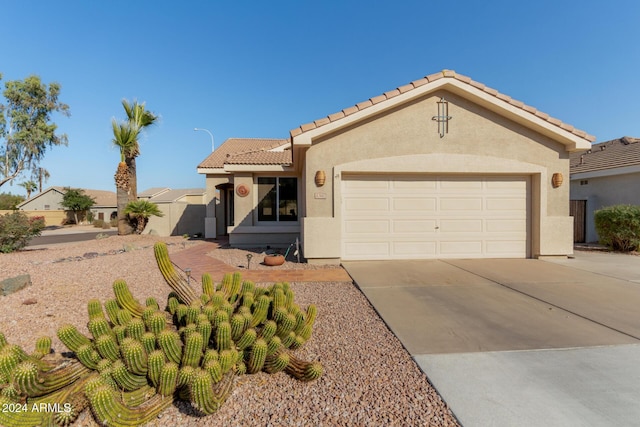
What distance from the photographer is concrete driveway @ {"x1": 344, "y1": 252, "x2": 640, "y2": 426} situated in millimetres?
2531

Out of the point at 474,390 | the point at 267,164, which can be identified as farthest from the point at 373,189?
the point at 474,390

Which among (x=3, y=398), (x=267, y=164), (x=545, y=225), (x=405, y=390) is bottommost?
(x=405, y=390)

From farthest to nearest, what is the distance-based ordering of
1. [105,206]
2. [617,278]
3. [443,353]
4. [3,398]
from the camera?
[105,206], [617,278], [443,353], [3,398]

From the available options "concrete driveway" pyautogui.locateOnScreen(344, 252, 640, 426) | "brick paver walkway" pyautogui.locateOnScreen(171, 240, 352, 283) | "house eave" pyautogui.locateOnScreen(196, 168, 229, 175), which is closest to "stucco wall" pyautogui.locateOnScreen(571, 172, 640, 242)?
"concrete driveway" pyautogui.locateOnScreen(344, 252, 640, 426)

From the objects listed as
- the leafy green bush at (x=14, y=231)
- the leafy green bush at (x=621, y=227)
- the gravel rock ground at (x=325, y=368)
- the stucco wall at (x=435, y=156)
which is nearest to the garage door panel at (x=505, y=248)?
the stucco wall at (x=435, y=156)

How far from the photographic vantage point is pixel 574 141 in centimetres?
835

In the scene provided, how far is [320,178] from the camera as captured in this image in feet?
27.0

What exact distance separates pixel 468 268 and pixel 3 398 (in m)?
8.23

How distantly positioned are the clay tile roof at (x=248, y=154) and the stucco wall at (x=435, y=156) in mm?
4174

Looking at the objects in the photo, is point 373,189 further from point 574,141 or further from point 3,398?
point 3,398

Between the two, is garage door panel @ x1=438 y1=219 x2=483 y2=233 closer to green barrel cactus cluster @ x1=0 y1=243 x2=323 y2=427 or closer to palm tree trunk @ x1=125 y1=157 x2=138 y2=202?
green barrel cactus cluster @ x1=0 y1=243 x2=323 y2=427

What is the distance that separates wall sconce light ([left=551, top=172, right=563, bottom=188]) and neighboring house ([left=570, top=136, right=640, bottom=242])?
Answer: 6195 mm

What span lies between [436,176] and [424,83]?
8.60ft

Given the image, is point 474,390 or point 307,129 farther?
point 307,129
